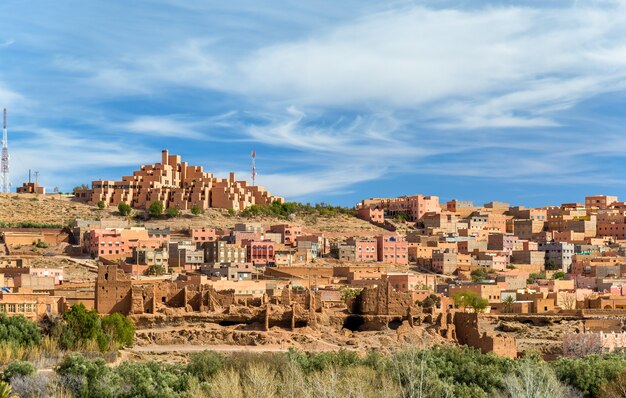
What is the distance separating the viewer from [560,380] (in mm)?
29141

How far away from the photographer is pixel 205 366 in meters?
29.6

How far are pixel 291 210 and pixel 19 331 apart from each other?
5110 cm

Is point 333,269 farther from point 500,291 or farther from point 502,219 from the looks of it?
point 502,219

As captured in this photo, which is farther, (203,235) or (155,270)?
(203,235)

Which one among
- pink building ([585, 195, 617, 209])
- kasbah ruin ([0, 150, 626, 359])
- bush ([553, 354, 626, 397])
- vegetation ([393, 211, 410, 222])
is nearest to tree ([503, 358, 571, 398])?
bush ([553, 354, 626, 397])

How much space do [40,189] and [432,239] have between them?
96.9 ft

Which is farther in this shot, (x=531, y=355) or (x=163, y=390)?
(x=531, y=355)

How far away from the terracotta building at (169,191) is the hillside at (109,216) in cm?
134

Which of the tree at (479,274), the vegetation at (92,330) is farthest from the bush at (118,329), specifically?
the tree at (479,274)

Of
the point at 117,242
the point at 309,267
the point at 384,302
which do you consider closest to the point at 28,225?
the point at 117,242

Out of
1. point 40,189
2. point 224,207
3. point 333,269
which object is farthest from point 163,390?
point 40,189

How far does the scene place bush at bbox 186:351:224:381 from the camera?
2903 cm

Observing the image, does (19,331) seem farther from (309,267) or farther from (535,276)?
(535,276)

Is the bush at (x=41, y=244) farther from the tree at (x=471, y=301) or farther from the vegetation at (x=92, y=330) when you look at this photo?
the vegetation at (x=92, y=330)
